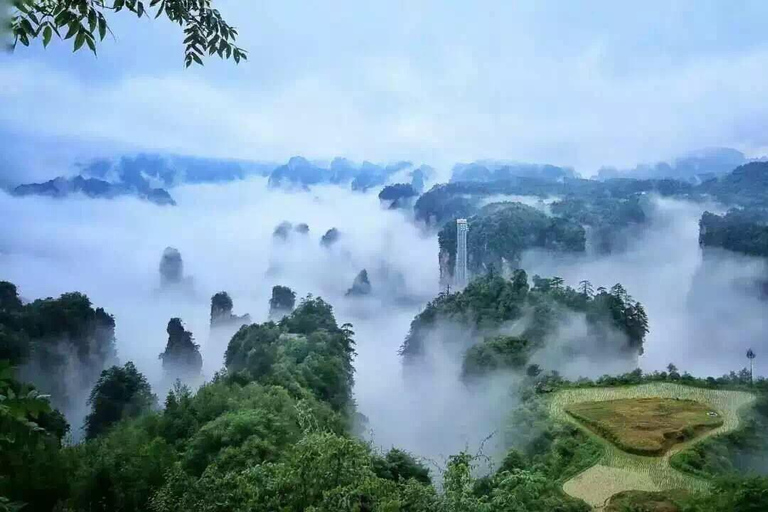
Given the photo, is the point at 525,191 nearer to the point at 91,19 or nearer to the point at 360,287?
the point at 360,287

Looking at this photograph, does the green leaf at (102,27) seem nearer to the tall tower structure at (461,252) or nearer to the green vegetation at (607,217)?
the tall tower structure at (461,252)

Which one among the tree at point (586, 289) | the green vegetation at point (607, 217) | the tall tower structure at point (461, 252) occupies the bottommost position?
the tree at point (586, 289)

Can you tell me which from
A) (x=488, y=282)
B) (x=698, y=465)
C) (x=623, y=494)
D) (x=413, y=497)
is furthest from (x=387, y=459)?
(x=488, y=282)

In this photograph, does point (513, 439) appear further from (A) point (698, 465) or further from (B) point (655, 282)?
(B) point (655, 282)

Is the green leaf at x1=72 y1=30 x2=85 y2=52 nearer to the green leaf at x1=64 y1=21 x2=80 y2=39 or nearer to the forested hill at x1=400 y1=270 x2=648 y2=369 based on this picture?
the green leaf at x1=64 y1=21 x2=80 y2=39

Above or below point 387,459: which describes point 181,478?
above

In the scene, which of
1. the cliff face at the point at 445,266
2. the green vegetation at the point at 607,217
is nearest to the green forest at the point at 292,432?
the cliff face at the point at 445,266

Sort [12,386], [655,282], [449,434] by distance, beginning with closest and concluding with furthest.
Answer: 1. [12,386]
2. [449,434]
3. [655,282]
